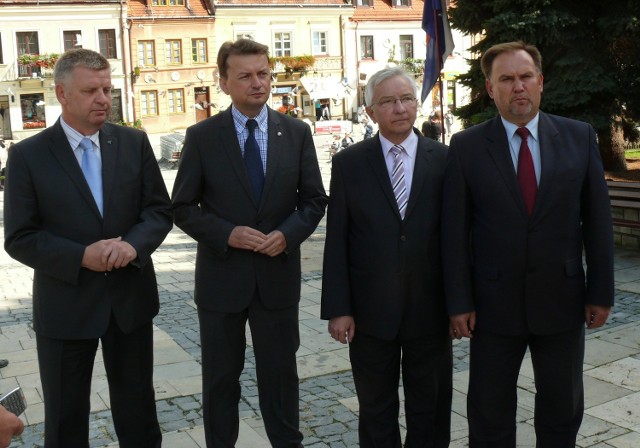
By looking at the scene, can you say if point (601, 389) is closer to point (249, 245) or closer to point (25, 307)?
point (249, 245)

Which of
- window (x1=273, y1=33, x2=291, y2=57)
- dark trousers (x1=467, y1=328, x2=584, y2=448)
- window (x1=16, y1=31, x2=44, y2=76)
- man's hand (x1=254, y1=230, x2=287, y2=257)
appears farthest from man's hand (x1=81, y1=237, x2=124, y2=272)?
window (x1=273, y1=33, x2=291, y2=57)

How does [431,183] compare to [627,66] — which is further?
[627,66]

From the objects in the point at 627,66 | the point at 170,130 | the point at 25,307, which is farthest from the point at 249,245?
the point at 170,130

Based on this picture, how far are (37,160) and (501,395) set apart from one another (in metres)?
2.40

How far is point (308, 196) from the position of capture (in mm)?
4055

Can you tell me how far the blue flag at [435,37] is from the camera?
415 inches

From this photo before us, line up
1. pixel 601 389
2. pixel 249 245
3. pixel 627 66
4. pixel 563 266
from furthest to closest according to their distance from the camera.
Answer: pixel 627 66 < pixel 601 389 < pixel 249 245 < pixel 563 266

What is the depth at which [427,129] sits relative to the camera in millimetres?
21047

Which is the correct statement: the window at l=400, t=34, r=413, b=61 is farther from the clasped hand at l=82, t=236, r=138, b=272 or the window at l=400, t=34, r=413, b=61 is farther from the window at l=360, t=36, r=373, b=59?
the clasped hand at l=82, t=236, r=138, b=272

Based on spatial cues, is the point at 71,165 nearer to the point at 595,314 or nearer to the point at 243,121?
the point at 243,121

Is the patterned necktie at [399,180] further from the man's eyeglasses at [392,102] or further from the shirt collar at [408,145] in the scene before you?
the man's eyeglasses at [392,102]

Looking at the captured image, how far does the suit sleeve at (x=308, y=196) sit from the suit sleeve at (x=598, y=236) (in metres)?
1.27

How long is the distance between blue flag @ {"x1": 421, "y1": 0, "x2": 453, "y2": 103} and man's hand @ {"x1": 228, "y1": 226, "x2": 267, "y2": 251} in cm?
712

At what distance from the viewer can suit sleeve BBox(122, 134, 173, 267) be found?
378cm
